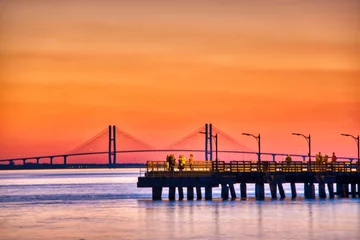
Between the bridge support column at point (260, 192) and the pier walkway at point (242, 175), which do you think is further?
the bridge support column at point (260, 192)

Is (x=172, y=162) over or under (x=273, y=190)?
over

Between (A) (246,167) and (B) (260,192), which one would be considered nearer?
(A) (246,167)

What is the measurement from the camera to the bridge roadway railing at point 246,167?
320ft

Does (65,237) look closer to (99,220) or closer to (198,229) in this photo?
(198,229)

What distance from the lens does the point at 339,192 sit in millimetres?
110812

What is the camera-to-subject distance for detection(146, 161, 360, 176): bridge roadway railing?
9762cm

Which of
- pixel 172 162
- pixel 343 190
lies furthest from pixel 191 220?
pixel 343 190

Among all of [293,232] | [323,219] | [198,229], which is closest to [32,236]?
[198,229]

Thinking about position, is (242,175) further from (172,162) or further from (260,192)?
(172,162)

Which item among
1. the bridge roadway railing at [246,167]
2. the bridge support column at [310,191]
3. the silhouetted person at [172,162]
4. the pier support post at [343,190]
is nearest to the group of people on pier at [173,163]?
the silhouetted person at [172,162]

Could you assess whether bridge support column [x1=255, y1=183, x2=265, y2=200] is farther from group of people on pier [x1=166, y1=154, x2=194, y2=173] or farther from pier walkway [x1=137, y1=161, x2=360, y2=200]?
group of people on pier [x1=166, y1=154, x2=194, y2=173]

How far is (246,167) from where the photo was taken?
100000mm

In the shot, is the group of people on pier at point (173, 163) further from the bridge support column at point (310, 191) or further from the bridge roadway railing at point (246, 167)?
the bridge support column at point (310, 191)

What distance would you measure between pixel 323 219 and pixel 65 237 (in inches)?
830
